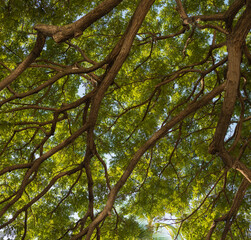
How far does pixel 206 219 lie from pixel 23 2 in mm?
5291

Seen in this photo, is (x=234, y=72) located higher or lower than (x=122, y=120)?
lower

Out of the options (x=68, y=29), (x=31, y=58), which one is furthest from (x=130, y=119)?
(x=68, y=29)

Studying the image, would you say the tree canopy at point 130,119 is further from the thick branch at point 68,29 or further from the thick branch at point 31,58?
the thick branch at point 68,29

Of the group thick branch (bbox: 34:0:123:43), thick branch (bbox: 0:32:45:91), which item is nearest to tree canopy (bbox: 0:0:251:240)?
thick branch (bbox: 0:32:45:91)

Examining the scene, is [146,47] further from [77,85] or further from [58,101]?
[58,101]

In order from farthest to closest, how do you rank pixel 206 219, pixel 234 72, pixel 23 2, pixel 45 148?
pixel 45 148, pixel 206 219, pixel 23 2, pixel 234 72

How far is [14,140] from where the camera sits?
604cm

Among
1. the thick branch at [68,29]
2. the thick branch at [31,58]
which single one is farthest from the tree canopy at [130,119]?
the thick branch at [68,29]

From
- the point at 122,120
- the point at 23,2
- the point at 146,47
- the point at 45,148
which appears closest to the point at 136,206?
the point at 122,120

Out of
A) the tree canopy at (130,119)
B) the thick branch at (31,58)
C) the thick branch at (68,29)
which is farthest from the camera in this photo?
the tree canopy at (130,119)

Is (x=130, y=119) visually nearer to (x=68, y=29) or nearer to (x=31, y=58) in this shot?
(x=31, y=58)

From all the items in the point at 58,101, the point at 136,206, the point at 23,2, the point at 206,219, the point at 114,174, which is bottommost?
the point at 206,219

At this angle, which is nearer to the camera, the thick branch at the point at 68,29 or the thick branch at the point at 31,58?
the thick branch at the point at 68,29

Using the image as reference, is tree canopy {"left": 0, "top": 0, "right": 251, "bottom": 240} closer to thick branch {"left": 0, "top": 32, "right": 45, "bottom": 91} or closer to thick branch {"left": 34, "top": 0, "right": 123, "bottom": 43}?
thick branch {"left": 0, "top": 32, "right": 45, "bottom": 91}
